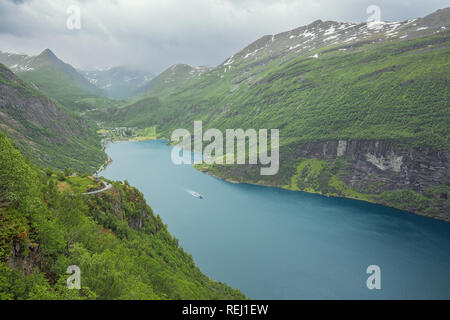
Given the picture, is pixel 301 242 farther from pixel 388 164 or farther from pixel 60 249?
pixel 388 164

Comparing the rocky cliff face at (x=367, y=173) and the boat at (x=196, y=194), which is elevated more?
the rocky cliff face at (x=367, y=173)

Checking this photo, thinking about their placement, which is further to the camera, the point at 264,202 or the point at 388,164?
the point at 388,164

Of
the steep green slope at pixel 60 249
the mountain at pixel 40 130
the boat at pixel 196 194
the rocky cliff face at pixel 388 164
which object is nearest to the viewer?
the steep green slope at pixel 60 249

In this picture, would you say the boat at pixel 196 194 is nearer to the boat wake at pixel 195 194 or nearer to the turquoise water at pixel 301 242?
the boat wake at pixel 195 194

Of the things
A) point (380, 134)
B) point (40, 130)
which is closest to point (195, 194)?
point (380, 134)

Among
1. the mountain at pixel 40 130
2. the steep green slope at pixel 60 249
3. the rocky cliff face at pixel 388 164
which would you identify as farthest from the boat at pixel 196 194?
the rocky cliff face at pixel 388 164
